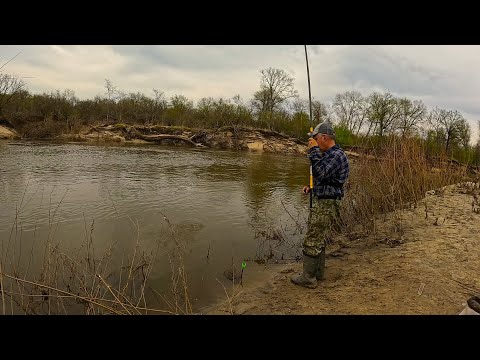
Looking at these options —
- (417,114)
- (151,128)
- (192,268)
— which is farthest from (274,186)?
(417,114)

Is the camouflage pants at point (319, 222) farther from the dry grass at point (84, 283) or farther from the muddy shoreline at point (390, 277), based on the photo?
the dry grass at point (84, 283)

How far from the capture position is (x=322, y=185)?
4270 mm

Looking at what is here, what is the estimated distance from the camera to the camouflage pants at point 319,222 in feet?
13.9

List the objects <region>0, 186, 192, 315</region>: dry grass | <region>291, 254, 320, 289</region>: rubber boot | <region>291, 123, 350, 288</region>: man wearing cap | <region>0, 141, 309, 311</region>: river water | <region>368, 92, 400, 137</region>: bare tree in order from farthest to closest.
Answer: <region>368, 92, 400, 137</region>: bare tree → <region>0, 141, 309, 311</region>: river water → <region>291, 254, 320, 289</region>: rubber boot → <region>291, 123, 350, 288</region>: man wearing cap → <region>0, 186, 192, 315</region>: dry grass

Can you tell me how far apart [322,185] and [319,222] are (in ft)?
1.56

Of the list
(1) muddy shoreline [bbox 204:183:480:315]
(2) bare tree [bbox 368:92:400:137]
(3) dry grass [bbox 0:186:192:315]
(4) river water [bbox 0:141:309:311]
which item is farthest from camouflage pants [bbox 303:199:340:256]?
(2) bare tree [bbox 368:92:400:137]

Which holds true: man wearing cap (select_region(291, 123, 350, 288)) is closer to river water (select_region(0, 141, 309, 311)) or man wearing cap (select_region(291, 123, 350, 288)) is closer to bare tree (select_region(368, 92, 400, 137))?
river water (select_region(0, 141, 309, 311))

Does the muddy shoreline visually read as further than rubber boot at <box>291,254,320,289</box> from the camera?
No

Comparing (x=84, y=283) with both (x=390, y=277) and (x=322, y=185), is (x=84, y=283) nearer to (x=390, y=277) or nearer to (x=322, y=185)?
(x=322, y=185)

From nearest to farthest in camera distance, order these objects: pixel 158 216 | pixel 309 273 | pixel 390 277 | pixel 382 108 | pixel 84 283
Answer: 1. pixel 84 283
2. pixel 390 277
3. pixel 309 273
4. pixel 158 216
5. pixel 382 108

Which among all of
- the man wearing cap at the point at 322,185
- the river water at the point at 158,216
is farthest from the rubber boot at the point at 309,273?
the river water at the point at 158,216

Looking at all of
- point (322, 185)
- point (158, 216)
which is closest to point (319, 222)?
point (322, 185)

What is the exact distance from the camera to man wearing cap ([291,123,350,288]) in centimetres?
416
